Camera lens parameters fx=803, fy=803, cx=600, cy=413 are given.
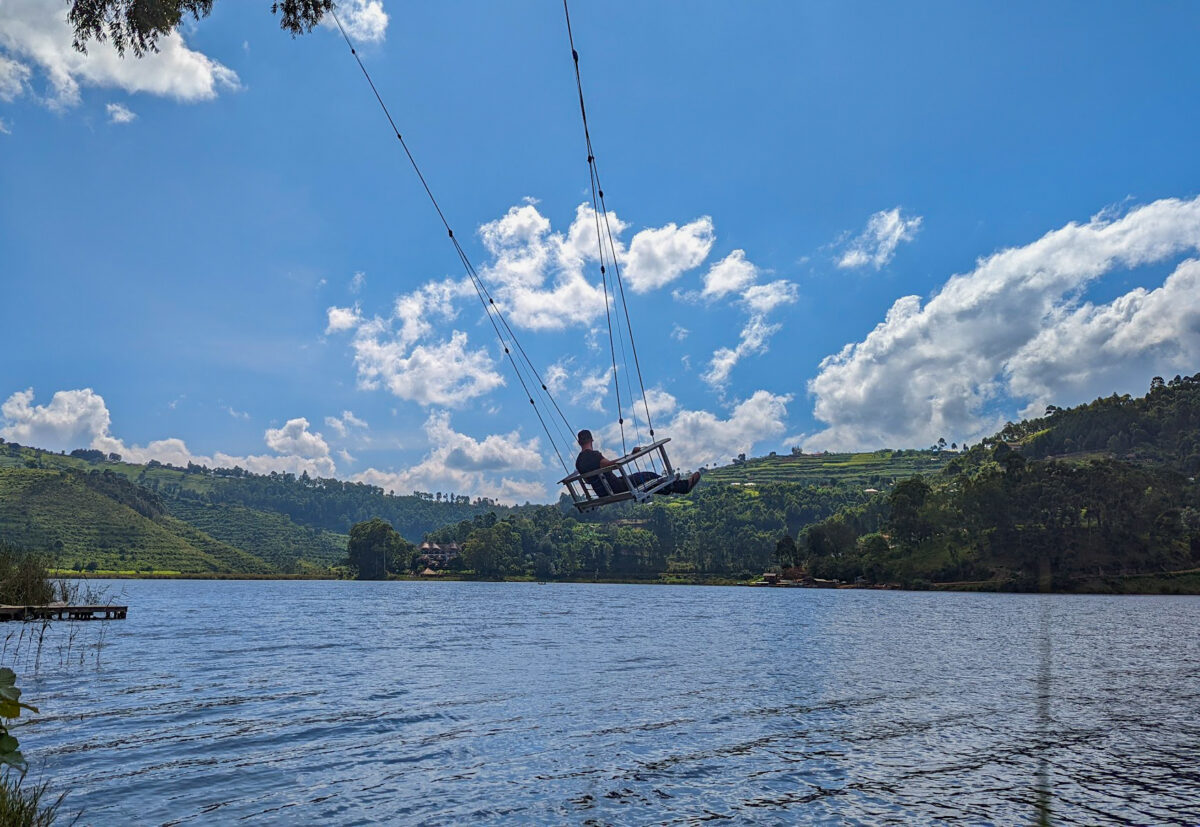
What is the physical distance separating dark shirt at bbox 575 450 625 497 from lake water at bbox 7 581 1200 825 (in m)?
6.89

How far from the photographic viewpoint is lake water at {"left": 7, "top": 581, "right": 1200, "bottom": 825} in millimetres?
15430

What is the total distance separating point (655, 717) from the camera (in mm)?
24250

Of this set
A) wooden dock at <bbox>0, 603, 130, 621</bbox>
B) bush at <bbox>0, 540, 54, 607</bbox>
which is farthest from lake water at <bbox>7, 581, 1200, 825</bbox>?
bush at <bbox>0, 540, 54, 607</bbox>

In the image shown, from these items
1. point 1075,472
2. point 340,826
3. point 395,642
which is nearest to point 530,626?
point 395,642

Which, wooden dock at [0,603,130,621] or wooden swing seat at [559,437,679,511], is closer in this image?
wooden swing seat at [559,437,679,511]

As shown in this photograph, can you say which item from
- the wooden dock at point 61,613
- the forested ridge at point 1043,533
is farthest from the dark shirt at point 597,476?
the forested ridge at point 1043,533

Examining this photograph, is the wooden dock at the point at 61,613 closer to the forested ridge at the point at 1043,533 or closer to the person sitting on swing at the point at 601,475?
the person sitting on swing at the point at 601,475

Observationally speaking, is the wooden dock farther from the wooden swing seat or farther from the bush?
the wooden swing seat

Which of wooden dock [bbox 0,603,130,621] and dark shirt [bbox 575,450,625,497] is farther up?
dark shirt [bbox 575,450,625,497]

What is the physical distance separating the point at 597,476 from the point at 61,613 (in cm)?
4798

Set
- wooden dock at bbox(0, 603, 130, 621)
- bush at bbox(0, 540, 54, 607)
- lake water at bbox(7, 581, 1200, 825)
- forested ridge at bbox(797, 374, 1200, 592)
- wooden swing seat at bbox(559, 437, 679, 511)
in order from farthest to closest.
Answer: forested ridge at bbox(797, 374, 1200, 592) < bush at bbox(0, 540, 54, 607) < wooden dock at bbox(0, 603, 130, 621) < wooden swing seat at bbox(559, 437, 679, 511) < lake water at bbox(7, 581, 1200, 825)

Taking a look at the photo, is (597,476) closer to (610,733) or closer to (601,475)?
(601,475)

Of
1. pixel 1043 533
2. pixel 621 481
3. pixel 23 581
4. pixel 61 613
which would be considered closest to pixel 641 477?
pixel 621 481

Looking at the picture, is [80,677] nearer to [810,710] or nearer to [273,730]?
[273,730]
